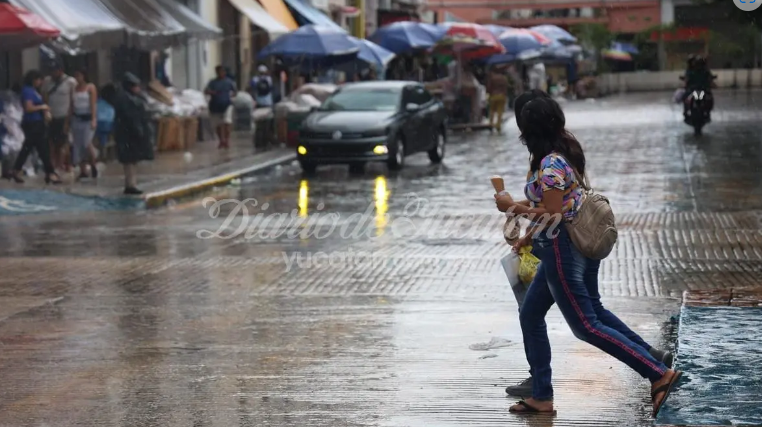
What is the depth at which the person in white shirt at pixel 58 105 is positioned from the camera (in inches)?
886

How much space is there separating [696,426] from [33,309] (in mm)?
5911

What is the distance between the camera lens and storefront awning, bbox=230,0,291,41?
34375mm

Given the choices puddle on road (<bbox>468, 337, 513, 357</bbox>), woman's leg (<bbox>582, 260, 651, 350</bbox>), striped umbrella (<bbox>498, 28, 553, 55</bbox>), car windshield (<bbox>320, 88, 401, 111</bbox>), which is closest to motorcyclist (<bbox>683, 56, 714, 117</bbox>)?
car windshield (<bbox>320, 88, 401, 111</bbox>)

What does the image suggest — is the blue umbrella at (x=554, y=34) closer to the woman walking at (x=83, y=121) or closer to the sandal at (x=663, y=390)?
the woman walking at (x=83, y=121)

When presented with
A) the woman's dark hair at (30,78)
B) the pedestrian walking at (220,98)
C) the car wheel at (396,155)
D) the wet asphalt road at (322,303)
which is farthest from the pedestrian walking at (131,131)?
the pedestrian walking at (220,98)

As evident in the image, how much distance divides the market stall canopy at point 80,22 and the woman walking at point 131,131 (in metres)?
2.17

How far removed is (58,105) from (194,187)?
3.24 metres

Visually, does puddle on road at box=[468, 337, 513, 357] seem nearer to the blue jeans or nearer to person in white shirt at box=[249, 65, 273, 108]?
the blue jeans

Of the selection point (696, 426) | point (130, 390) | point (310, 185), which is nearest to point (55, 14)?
point (310, 185)

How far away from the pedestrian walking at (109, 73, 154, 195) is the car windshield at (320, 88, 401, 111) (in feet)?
20.1

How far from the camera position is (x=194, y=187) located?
2092 cm

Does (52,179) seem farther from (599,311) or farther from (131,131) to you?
(599,311)

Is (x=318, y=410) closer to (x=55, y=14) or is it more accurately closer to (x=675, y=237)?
(x=675, y=237)

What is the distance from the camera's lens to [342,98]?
26.2 m
